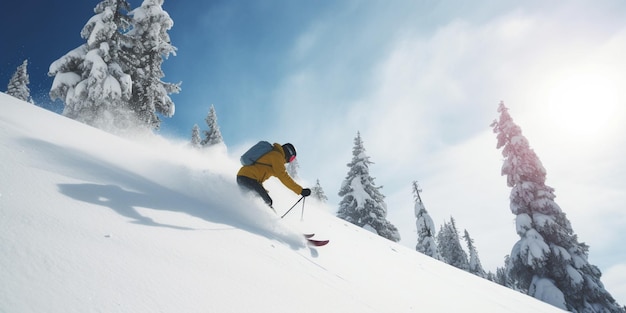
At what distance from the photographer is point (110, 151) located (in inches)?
237

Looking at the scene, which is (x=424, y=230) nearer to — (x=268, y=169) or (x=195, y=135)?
(x=268, y=169)

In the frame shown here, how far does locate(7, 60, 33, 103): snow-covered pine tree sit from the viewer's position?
35.1 metres

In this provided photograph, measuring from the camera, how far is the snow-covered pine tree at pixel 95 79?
1634cm

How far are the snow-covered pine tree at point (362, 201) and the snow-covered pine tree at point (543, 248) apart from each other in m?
9.17

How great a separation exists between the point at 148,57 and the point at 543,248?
27.2 metres

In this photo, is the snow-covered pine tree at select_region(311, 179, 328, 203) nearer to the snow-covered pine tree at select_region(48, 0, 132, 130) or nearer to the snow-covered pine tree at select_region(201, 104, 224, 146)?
the snow-covered pine tree at select_region(201, 104, 224, 146)

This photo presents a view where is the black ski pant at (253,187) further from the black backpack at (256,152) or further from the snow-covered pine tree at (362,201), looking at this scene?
the snow-covered pine tree at (362,201)

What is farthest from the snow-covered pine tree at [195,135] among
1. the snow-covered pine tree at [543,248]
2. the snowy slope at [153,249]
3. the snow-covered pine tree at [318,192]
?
the snowy slope at [153,249]

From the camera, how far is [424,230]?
31.2 meters

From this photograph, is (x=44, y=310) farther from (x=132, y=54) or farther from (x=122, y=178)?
(x=132, y=54)

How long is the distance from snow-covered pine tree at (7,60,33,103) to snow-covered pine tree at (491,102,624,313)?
49.9 m

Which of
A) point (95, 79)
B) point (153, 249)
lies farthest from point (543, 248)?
point (95, 79)

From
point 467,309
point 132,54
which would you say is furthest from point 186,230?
point 132,54

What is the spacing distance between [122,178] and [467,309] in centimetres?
581
